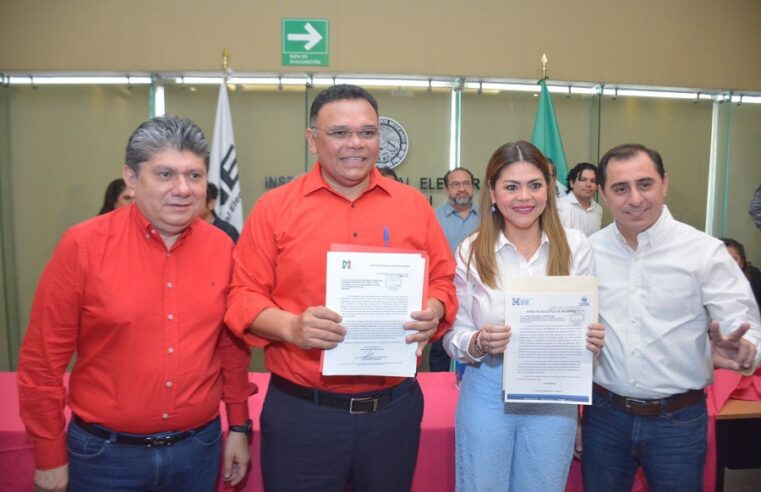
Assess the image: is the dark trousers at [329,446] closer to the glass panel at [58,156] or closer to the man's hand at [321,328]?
the man's hand at [321,328]

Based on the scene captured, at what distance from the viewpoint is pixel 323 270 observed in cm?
169

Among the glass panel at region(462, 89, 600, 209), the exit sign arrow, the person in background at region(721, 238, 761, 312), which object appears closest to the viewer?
the person in background at region(721, 238, 761, 312)

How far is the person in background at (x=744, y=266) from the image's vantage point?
4223 mm

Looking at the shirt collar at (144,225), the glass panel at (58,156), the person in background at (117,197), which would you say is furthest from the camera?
the glass panel at (58,156)

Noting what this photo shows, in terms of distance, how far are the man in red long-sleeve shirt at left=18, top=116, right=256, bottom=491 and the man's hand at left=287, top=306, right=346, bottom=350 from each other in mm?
362

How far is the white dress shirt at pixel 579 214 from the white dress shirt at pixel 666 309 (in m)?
3.22

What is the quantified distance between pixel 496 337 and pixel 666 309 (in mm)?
677

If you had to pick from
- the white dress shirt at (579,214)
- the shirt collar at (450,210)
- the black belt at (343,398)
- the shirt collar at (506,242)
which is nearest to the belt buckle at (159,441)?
the black belt at (343,398)

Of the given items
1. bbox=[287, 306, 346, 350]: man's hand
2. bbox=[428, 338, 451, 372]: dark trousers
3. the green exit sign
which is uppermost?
the green exit sign

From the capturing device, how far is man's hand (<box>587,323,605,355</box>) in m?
1.72

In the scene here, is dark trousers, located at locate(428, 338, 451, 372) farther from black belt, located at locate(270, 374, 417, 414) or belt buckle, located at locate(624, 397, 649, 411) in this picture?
black belt, located at locate(270, 374, 417, 414)

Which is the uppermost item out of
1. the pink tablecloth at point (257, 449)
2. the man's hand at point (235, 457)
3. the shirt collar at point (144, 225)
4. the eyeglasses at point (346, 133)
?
the eyeglasses at point (346, 133)

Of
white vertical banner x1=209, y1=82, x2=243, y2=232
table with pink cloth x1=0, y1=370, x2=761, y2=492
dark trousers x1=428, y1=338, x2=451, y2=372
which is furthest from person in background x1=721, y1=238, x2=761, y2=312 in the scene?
white vertical banner x1=209, y1=82, x2=243, y2=232

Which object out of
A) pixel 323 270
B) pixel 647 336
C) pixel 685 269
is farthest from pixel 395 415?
pixel 685 269
